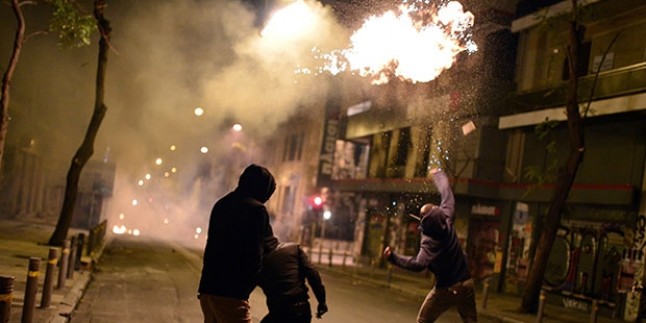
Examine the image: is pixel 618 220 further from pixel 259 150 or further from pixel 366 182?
pixel 259 150

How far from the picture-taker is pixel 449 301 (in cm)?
659

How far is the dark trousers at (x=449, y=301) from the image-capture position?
21.6 ft

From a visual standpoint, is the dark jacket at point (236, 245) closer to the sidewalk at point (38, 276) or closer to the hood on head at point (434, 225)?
the hood on head at point (434, 225)

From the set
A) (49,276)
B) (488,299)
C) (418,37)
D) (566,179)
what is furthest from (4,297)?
(488,299)

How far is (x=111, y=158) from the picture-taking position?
42.0 m

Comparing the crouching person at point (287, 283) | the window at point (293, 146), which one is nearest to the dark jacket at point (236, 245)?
the crouching person at point (287, 283)

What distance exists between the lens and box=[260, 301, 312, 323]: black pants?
4320 mm

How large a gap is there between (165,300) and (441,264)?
596 centimetres

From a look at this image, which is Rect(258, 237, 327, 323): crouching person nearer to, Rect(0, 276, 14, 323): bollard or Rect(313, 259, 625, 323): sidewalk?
Rect(0, 276, 14, 323): bollard

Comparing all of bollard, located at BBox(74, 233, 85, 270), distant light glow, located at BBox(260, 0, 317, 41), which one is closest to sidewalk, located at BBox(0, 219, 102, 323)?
bollard, located at BBox(74, 233, 85, 270)

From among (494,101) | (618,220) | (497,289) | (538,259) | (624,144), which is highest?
(494,101)

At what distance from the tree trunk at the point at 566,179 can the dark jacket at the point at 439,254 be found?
8.89 m

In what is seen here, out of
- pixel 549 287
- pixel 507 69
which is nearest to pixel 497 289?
pixel 549 287

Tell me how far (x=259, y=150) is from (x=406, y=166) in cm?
2676
